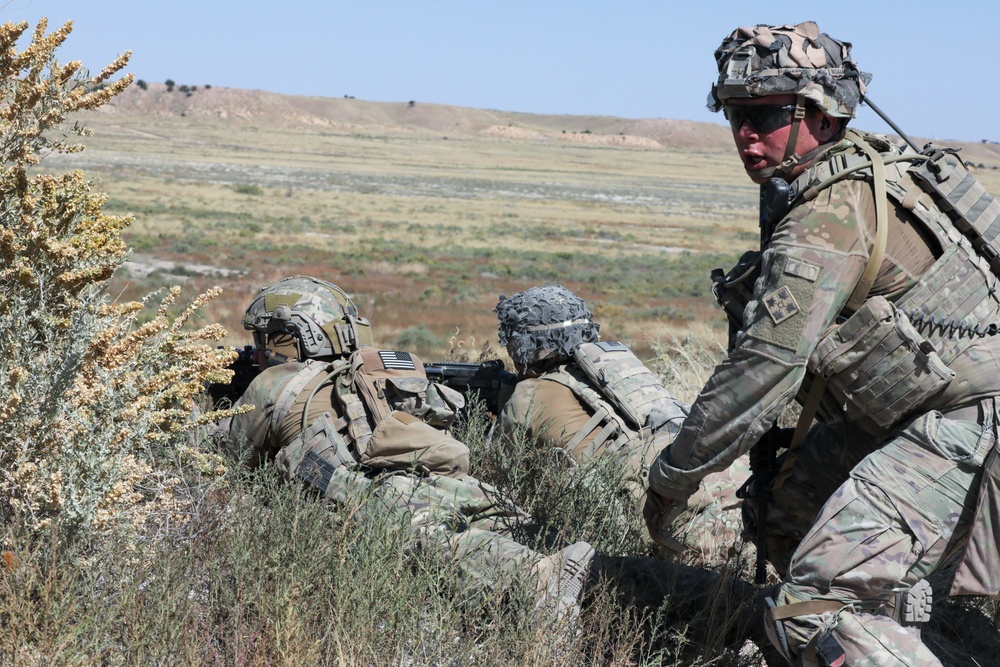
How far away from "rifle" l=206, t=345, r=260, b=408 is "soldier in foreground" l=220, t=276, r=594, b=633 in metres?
0.45

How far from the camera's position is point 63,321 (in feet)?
12.1

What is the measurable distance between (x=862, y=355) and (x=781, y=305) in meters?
0.27

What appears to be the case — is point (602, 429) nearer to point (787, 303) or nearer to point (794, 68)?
point (787, 303)

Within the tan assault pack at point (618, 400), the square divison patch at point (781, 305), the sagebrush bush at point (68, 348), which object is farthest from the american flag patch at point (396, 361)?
the square divison patch at point (781, 305)

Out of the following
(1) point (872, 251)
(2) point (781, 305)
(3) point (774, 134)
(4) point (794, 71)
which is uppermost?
(4) point (794, 71)

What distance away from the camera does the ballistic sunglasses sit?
3016 mm

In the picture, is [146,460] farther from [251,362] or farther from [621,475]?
[621,475]

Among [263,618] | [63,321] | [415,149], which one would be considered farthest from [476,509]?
[415,149]

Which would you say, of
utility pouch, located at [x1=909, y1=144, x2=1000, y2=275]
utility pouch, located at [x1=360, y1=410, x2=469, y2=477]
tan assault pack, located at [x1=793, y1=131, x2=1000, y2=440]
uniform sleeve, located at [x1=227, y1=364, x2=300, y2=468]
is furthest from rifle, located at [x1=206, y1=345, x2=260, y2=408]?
utility pouch, located at [x1=909, y1=144, x2=1000, y2=275]

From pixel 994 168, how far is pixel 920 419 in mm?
132663

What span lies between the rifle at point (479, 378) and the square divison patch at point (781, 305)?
293cm

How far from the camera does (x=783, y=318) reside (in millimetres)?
2738

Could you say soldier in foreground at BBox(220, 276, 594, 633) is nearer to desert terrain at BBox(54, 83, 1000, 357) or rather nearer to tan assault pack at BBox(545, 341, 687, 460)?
tan assault pack at BBox(545, 341, 687, 460)

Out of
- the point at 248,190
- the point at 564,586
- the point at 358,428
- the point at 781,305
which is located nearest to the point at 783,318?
the point at 781,305
